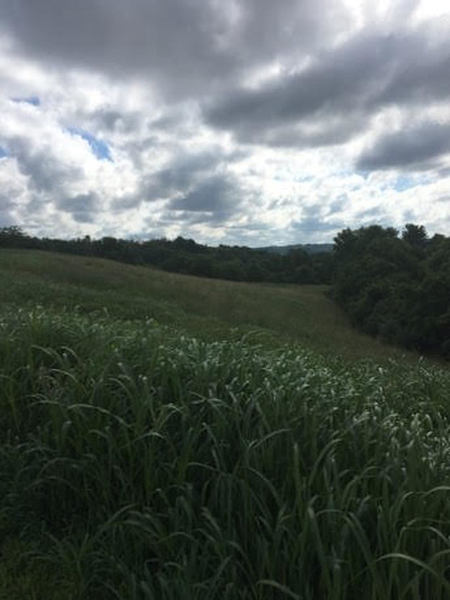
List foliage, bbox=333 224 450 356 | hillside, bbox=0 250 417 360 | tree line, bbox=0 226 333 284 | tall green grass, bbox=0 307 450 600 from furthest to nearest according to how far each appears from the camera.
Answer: tree line, bbox=0 226 333 284
foliage, bbox=333 224 450 356
hillside, bbox=0 250 417 360
tall green grass, bbox=0 307 450 600

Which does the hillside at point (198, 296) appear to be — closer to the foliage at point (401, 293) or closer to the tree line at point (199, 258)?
the foliage at point (401, 293)

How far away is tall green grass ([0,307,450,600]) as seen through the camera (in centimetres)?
229

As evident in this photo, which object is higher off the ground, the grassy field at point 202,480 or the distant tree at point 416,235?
the distant tree at point 416,235

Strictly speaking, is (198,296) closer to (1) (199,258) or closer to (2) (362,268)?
(2) (362,268)

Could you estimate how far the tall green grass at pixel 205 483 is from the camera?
2295mm

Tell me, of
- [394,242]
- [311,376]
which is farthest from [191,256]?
[311,376]

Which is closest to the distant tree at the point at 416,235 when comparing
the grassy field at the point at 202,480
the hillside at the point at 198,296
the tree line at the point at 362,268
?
the tree line at the point at 362,268

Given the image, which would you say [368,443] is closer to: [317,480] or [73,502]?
[317,480]

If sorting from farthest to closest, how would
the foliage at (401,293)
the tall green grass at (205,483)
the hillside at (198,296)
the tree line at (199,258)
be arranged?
the tree line at (199,258)
the foliage at (401,293)
the hillside at (198,296)
the tall green grass at (205,483)

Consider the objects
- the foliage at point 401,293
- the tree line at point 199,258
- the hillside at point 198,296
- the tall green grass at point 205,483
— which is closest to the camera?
the tall green grass at point 205,483

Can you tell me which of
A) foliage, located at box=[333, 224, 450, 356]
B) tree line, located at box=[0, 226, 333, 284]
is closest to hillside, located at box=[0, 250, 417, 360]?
foliage, located at box=[333, 224, 450, 356]

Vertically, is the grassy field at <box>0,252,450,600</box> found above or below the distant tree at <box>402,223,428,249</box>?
below

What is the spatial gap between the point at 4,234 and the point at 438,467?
58.8 meters

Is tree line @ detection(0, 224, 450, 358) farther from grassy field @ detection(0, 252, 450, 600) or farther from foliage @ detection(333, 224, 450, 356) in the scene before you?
grassy field @ detection(0, 252, 450, 600)
